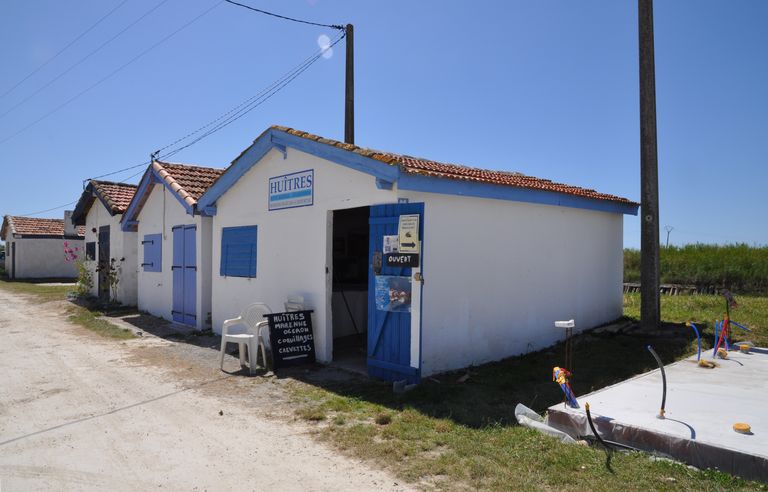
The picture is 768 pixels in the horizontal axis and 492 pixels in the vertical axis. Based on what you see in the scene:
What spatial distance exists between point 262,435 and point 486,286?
Answer: 159 inches

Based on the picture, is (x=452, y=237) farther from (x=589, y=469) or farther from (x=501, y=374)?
(x=589, y=469)

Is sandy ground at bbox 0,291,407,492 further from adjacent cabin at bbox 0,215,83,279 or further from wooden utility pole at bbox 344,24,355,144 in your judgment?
adjacent cabin at bbox 0,215,83,279

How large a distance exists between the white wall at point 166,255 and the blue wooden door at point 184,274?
217mm

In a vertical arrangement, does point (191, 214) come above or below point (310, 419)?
above

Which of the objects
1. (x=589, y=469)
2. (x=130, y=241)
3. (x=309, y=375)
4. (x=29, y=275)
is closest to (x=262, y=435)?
(x=309, y=375)

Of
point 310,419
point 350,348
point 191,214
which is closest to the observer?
point 310,419

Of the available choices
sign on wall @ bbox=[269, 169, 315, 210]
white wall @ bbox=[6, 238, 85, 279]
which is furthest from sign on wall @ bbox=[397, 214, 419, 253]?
white wall @ bbox=[6, 238, 85, 279]

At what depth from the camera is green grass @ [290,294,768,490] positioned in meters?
4.04

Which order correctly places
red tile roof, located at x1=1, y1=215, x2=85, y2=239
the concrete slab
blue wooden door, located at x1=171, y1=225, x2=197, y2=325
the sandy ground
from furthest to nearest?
red tile roof, located at x1=1, y1=215, x2=85, y2=239 < blue wooden door, located at x1=171, y1=225, x2=197, y2=325 < the sandy ground < the concrete slab

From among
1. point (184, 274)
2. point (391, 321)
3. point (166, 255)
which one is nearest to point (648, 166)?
point (391, 321)

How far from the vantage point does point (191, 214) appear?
11.4 metres

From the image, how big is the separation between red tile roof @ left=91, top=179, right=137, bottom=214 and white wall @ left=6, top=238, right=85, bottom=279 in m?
16.2

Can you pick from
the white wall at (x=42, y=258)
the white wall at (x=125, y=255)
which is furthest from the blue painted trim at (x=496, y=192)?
the white wall at (x=42, y=258)

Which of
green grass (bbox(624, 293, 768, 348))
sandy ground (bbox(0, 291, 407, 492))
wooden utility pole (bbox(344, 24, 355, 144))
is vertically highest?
wooden utility pole (bbox(344, 24, 355, 144))
